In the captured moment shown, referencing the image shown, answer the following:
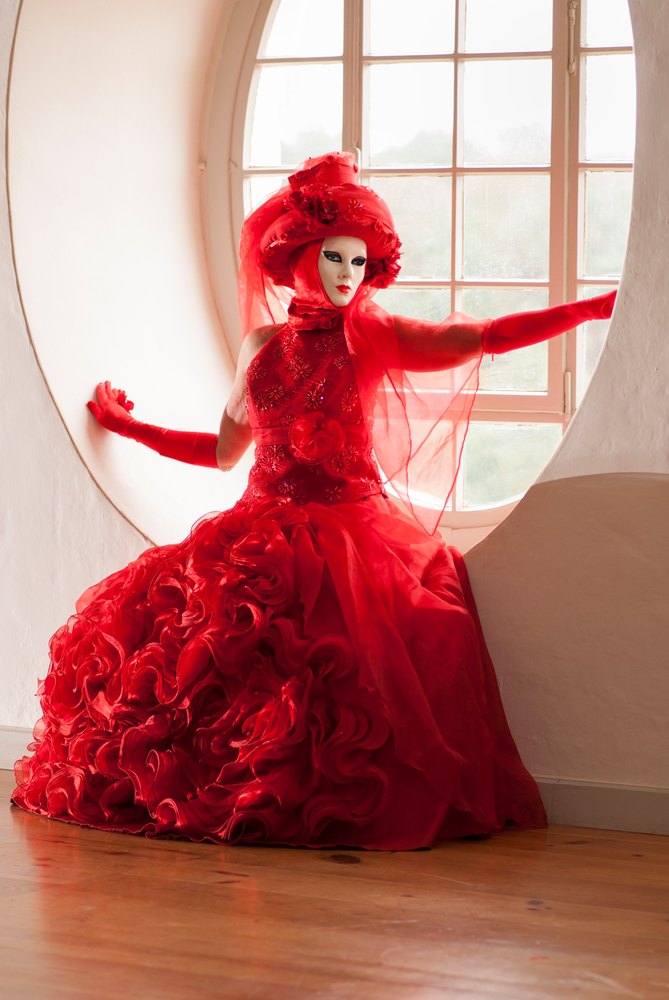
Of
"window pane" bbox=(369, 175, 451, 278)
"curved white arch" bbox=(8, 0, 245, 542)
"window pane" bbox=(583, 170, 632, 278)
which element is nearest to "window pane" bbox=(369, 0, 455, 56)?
"window pane" bbox=(369, 175, 451, 278)

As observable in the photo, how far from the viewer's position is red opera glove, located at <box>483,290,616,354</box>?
86.2 inches

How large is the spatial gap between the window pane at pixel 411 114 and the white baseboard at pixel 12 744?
1.80 metres

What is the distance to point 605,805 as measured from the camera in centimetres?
207

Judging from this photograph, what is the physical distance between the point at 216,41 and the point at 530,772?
223cm

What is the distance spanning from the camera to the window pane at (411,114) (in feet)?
9.55

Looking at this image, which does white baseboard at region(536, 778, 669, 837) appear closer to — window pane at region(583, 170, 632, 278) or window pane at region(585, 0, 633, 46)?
window pane at region(583, 170, 632, 278)

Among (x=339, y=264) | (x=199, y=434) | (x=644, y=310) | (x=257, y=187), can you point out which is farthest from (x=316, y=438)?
(x=257, y=187)

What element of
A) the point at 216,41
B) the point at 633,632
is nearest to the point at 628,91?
the point at 216,41

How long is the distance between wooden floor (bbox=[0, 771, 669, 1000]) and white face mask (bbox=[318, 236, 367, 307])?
1.16m

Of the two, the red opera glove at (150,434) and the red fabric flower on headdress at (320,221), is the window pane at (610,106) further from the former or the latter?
the red opera glove at (150,434)

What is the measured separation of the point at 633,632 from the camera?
207cm

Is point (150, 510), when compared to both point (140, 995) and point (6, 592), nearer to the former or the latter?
point (6, 592)

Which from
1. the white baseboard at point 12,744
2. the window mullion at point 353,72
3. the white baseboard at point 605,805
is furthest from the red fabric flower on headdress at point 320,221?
the white baseboard at point 12,744

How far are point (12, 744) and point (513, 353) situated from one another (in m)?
1.67
